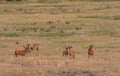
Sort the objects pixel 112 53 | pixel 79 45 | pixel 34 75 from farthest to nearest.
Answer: pixel 79 45, pixel 112 53, pixel 34 75

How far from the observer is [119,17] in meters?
44.5

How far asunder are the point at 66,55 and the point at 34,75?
5191mm

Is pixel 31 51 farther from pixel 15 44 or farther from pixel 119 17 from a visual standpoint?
pixel 119 17

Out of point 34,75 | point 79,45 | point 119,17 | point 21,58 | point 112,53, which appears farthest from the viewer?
point 119,17

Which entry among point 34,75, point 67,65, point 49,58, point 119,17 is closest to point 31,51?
point 49,58

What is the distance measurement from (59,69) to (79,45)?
936 cm

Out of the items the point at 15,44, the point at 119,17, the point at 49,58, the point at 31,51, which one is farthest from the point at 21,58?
the point at 119,17

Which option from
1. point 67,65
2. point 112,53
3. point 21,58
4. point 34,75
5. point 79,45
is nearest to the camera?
point 34,75

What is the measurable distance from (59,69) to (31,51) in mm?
6213

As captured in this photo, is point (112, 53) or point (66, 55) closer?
point (66, 55)

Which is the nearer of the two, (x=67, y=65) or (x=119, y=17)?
(x=67, y=65)

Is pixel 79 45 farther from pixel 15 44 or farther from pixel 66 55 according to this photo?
pixel 66 55

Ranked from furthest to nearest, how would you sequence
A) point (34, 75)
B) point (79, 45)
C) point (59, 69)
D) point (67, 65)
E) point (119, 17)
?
1. point (119, 17)
2. point (79, 45)
3. point (67, 65)
4. point (59, 69)
5. point (34, 75)

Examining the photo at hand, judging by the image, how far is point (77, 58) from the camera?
69.0 feet
